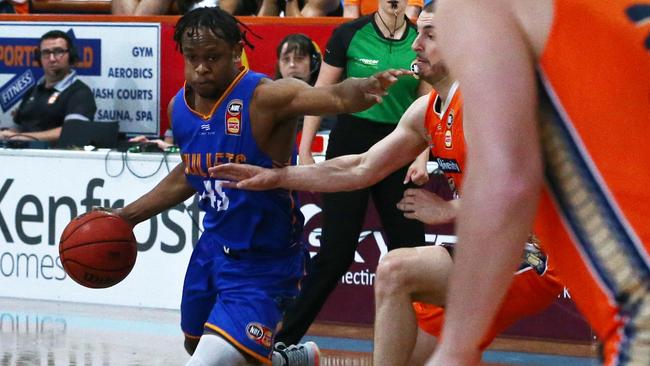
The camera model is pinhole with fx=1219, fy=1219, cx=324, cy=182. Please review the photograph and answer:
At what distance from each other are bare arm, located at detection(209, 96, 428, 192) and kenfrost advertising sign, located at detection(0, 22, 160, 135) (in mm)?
5079

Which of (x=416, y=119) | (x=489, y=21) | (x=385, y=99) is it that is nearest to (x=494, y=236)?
(x=489, y=21)

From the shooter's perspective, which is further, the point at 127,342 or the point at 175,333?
the point at 175,333

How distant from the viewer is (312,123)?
745cm

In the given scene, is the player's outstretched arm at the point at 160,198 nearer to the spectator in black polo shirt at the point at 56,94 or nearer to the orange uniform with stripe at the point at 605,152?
the orange uniform with stripe at the point at 605,152

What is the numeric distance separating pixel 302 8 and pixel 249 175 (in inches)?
232

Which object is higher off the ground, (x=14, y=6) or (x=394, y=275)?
(x=394, y=275)

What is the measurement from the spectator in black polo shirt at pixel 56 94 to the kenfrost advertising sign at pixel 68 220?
676mm

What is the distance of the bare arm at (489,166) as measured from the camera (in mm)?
1691

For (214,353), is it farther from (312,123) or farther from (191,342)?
(312,123)

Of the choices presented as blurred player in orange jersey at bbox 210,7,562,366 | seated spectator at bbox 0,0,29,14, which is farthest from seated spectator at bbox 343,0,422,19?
blurred player in orange jersey at bbox 210,7,562,366

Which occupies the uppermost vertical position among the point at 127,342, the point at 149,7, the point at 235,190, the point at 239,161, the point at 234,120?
the point at 234,120

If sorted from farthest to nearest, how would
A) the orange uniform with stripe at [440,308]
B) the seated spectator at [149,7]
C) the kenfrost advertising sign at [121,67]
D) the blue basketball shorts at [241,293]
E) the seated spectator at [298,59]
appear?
the seated spectator at [149,7]
the kenfrost advertising sign at [121,67]
the seated spectator at [298,59]
the blue basketball shorts at [241,293]
the orange uniform with stripe at [440,308]

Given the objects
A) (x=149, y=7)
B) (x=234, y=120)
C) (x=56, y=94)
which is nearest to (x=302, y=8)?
(x=149, y=7)

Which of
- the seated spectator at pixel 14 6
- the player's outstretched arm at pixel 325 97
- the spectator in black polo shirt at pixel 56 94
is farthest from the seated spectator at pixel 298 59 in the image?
the seated spectator at pixel 14 6
